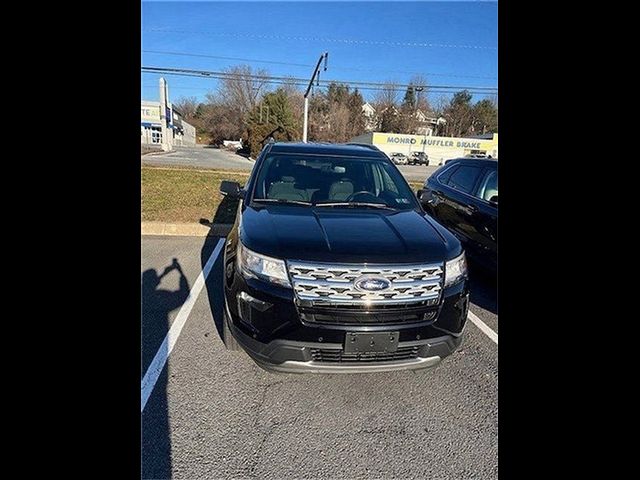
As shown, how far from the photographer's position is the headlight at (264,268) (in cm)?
206

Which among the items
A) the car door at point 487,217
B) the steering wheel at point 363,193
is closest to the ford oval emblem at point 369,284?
the steering wheel at point 363,193

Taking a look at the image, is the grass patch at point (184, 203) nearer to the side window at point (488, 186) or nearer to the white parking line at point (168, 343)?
the side window at point (488, 186)

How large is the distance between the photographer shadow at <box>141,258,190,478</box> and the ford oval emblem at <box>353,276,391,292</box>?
4.54 feet

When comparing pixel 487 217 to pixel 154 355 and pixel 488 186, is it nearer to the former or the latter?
pixel 488 186

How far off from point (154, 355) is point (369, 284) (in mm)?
1885

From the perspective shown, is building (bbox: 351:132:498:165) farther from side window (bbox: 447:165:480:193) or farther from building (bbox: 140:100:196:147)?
side window (bbox: 447:165:480:193)

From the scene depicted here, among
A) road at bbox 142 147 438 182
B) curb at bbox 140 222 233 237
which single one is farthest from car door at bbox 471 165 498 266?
road at bbox 142 147 438 182

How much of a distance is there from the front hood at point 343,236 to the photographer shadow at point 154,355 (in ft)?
3.88

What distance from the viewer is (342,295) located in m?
2.03

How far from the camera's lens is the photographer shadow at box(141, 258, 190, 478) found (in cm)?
189
